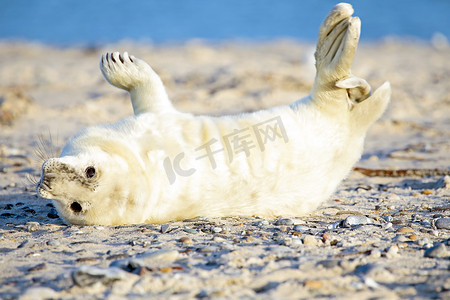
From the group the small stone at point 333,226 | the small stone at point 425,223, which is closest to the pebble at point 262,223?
the small stone at point 333,226

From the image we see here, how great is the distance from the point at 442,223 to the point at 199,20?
30401mm

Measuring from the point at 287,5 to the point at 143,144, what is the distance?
119 feet

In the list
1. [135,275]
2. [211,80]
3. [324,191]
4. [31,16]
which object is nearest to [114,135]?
[135,275]

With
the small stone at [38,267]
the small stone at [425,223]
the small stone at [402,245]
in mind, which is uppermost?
the small stone at [425,223]

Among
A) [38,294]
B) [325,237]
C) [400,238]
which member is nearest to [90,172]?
[38,294]

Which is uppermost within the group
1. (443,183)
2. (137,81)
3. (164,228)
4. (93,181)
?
(137,81)

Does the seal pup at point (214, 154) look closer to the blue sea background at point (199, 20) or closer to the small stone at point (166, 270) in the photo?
the small stone at point (166, 270)

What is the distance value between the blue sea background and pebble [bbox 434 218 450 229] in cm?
1945

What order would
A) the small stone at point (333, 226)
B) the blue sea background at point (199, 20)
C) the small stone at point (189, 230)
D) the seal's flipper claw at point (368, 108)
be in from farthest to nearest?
1. the blue sea background at point (199, 20)
2. the seal's flipper claw at point (368, 108)
3. the small stone at point (333, 226)
4. the small stone at point (189, 230)

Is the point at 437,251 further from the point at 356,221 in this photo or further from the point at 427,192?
the point at 427,192

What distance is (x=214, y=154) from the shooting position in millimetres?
3447

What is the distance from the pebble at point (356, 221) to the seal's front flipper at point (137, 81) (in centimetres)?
144

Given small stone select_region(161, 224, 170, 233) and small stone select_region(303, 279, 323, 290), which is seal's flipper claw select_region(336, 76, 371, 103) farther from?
small stone select_region(303, 279, 323, 290)

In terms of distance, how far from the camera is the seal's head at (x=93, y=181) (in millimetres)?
2921
